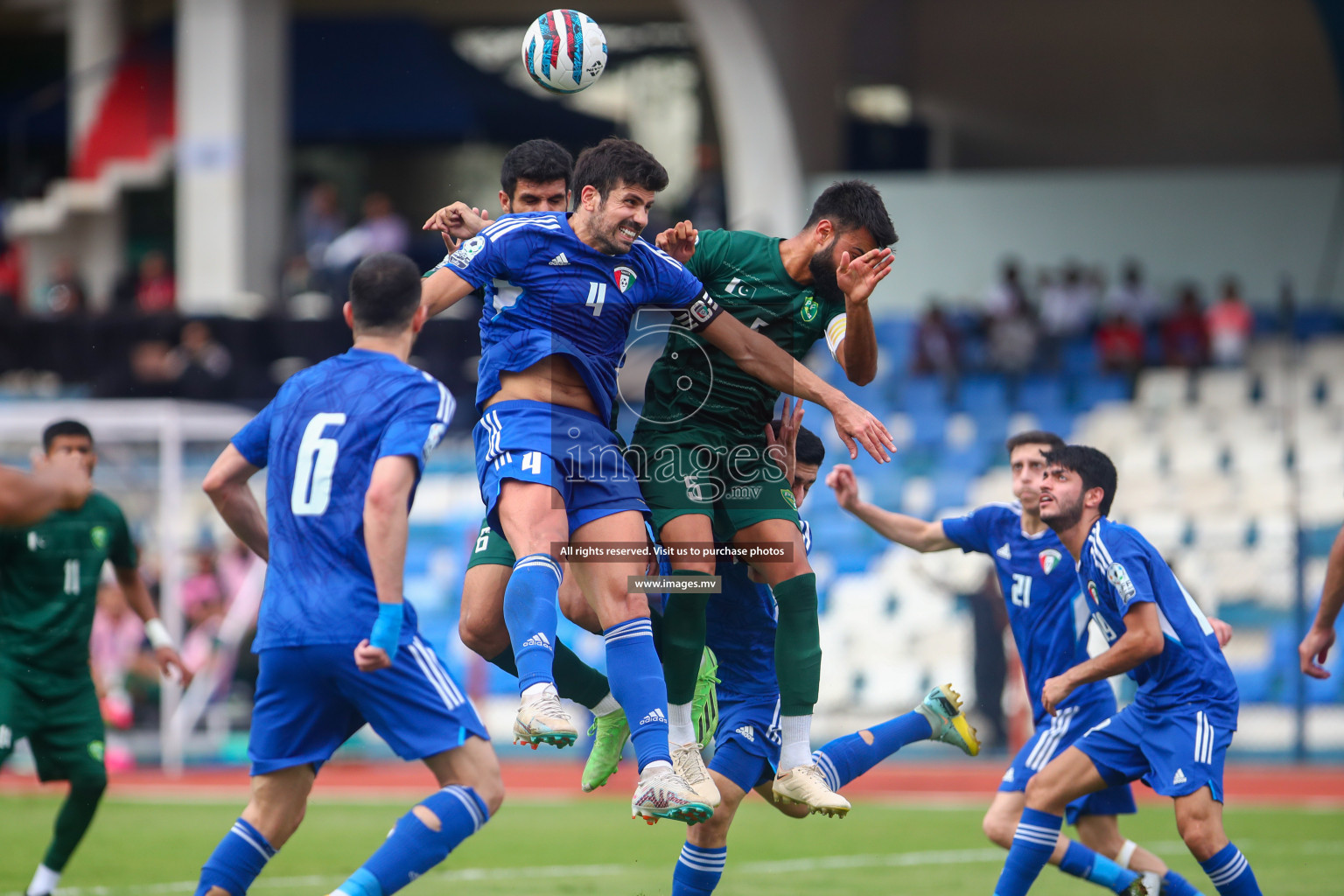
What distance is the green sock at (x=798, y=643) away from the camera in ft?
22.3

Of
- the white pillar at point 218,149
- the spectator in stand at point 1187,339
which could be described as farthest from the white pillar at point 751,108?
the white pillar at point 218,149

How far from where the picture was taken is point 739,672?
738 cm

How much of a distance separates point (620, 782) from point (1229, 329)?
9.63 m

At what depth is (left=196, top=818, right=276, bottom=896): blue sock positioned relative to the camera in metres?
5.80

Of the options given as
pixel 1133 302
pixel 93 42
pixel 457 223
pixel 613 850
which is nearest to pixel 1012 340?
pixel 1133 302

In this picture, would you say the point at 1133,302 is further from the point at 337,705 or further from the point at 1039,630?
the point at 337,705

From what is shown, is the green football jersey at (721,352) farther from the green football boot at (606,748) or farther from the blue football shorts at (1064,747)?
the blue football shorts at (1064,747)

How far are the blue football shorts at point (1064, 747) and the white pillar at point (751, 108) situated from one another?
11597 millimetres

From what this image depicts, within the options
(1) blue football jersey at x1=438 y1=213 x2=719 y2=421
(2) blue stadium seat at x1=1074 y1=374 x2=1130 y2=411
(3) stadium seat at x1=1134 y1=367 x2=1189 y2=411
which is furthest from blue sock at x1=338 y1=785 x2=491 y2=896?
(3) stadium seat at x1=1134 y1=367 x2=1189 y2=411

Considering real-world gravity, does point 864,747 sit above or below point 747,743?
below

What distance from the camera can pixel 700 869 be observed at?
276 inches

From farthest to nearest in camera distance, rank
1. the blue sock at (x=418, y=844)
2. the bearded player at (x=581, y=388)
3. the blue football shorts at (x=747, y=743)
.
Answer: the blue football shorts at (x=747, y=743)
the bearded player at (x=581, y=388)
the blue sock at (x=418, y=844)

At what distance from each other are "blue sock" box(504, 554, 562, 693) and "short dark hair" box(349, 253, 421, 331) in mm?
1114

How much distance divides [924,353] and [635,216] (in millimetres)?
12653
